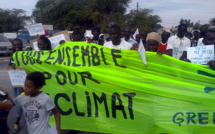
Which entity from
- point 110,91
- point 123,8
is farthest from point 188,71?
point 123,8

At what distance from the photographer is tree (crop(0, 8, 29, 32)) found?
39.9 m

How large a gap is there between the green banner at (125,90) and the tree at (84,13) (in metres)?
29.7

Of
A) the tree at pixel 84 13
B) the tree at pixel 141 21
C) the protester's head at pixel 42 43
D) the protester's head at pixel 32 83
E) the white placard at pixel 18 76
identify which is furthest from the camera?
the tree at pixel 141 21

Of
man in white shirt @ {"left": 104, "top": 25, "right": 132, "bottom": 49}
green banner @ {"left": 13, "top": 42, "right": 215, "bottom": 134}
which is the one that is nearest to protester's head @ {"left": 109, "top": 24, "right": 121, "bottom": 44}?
man in white shirt @ {"left": 104, "top": 25, "right": 132, "bottom": 49}

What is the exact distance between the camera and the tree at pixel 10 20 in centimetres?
3991

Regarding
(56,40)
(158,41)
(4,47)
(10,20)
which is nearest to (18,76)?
(56,40)

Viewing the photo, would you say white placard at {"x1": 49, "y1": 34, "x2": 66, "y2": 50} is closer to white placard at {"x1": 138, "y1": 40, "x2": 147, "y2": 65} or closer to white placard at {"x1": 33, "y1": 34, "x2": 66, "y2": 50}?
white placard at {"x1": 33, "y1": 34, "x2": 66, "y2": 50}

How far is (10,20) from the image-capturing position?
4059cm

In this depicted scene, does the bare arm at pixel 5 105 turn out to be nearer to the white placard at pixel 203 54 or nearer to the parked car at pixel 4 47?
the white placard at pixel 203 54

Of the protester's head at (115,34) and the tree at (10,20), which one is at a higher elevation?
A: the tree at (10,20)

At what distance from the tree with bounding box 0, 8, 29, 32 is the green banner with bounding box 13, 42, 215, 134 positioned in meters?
38.9

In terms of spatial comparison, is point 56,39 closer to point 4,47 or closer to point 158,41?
point 158,41

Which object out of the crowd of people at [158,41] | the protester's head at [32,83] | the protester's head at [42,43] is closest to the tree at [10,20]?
the crowd of people at [158,41]

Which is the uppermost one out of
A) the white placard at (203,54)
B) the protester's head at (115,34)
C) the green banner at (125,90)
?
the protester's head at (115,34)
